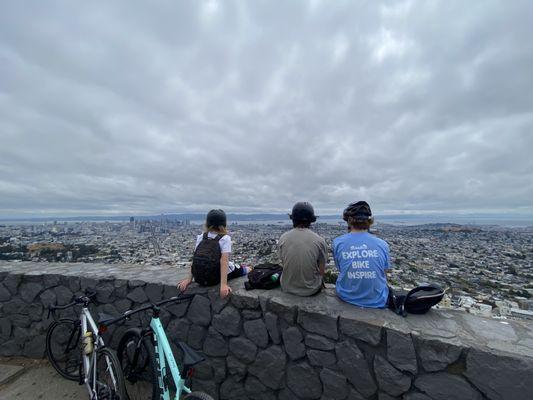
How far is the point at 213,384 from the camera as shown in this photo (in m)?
2.96

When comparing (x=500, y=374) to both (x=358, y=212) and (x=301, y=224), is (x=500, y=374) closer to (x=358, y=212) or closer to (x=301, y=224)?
(x=358, y=212)

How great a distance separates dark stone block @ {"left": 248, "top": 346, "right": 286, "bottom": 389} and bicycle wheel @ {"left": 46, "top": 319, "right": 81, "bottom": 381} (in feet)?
7.94

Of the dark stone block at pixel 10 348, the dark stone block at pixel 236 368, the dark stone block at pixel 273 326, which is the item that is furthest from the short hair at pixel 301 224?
the dark stone block at pixel 10 348

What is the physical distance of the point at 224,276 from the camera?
280 centimetres

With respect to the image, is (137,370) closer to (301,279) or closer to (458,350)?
(301,279)

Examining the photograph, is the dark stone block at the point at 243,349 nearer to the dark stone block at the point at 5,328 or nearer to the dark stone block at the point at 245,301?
the dark stone block at the point at 245,301

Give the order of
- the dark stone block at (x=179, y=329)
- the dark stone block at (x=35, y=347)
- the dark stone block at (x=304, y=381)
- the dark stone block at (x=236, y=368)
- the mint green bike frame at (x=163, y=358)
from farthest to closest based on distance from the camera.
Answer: the dark stone block at (x=35, y=347), the dark stone block at (x=179, y=329), the dark stone block at (x=236, y=368), the dark stone block at (x=304, y=381), the mint green bike frame at (x=163, y=358)

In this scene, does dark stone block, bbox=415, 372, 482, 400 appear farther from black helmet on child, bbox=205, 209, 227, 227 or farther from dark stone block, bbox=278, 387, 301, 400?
black helmet on child, bbox=205, 209, 227, 227

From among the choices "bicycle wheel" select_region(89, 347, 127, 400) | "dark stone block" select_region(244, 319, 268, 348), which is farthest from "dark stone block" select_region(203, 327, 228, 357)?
"bicycle wheel" select_region(89, 347, 127, 400)

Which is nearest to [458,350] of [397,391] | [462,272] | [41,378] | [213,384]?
[397,391]

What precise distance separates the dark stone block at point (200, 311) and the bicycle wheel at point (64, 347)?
1.55 meters

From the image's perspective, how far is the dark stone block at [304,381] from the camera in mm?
2471

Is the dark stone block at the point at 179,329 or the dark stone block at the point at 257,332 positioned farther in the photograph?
the dark stone block at the point at 179,329

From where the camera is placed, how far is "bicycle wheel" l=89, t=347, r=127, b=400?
7.94 ft
